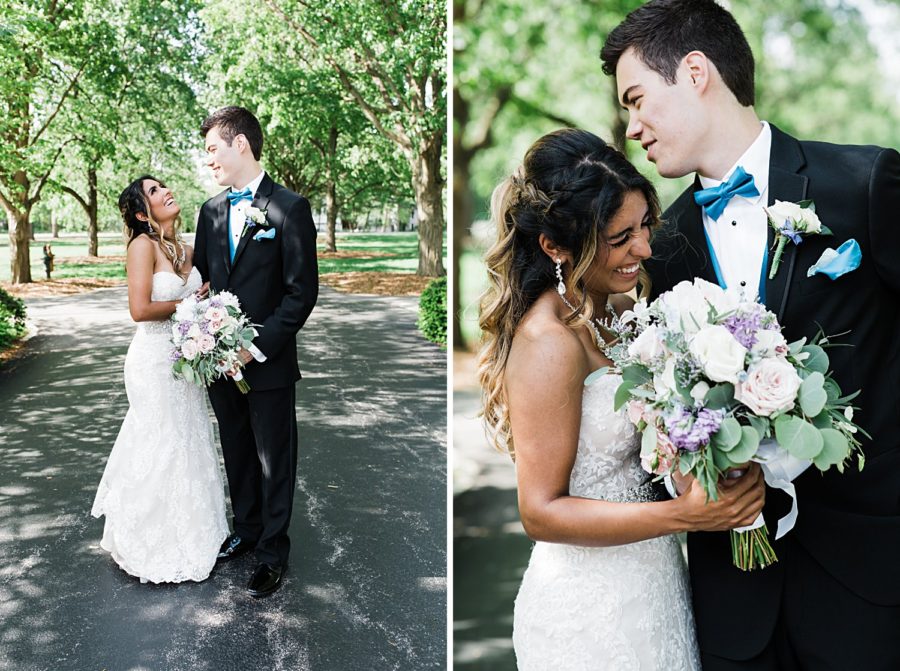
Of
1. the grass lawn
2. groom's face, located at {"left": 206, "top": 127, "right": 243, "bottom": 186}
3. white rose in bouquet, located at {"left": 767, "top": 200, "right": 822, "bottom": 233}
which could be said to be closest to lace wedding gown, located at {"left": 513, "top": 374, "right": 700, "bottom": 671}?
white rose in bouquet, located at {"left": 767, "top": 200, "right": 822, "bottom": 233}

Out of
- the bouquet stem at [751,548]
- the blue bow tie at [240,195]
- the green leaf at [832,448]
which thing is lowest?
the bouquet stem at [751,548]

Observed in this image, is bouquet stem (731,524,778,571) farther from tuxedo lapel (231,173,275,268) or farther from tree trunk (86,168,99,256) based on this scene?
tree trunk (86,168,99,256)

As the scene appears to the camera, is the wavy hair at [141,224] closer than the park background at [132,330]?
No

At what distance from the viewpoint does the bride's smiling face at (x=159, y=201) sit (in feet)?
12.7

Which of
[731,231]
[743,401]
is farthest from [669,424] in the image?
[731,231]

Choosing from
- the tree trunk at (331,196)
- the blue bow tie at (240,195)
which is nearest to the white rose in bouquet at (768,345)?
the blue bow tie at (240,195)

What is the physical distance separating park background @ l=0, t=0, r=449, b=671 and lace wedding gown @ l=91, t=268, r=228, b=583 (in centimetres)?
14

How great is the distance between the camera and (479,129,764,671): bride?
168cm

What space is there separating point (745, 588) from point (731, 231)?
816mm

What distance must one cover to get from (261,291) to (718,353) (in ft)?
8.99

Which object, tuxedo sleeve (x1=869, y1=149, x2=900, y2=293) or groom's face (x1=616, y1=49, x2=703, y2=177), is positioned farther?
groom's face (x1=616, y1=49, x2=703, y2=177)

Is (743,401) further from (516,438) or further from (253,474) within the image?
(253,474)

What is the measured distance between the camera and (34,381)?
634 cm

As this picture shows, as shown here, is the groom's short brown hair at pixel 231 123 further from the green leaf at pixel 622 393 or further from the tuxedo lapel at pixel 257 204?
the green leaf at pixel 622 393
